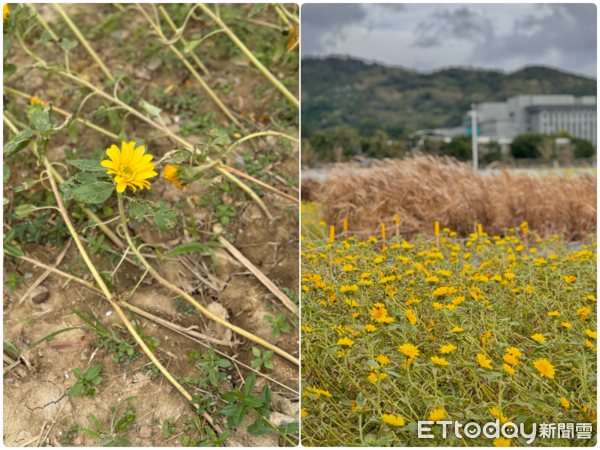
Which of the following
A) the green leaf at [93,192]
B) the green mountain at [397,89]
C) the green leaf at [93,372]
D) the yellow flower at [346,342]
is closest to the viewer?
the yellow flower at [346,342]

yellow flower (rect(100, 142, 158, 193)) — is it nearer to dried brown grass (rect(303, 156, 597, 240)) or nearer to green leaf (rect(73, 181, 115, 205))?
green leaf (rect(73, 181, 115, 205))

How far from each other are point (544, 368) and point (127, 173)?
1.21 m

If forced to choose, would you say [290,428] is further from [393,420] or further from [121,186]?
[121,186]

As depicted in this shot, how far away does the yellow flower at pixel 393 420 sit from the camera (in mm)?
924

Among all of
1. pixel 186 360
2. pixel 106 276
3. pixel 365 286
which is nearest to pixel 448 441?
pixel 365 286

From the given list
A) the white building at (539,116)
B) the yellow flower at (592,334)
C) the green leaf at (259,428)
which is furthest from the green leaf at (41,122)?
the white building at (539,116)

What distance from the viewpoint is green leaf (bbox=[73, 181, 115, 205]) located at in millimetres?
1148

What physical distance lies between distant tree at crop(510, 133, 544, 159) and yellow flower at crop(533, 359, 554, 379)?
7.17 feet

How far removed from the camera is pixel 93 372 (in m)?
1.37

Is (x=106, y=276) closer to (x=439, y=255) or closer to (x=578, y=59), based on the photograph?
(x=439, y=255)

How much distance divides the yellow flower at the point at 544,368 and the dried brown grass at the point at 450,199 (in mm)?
605

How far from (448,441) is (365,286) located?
1.37 feet

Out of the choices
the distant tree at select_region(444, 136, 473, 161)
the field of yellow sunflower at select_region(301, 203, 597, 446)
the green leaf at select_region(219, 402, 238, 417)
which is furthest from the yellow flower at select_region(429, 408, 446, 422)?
the distant tree at select_region(444, 136, 473, 161)

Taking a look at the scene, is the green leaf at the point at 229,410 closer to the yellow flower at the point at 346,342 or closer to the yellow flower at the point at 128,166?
the yellow flower at the point at 346,342
